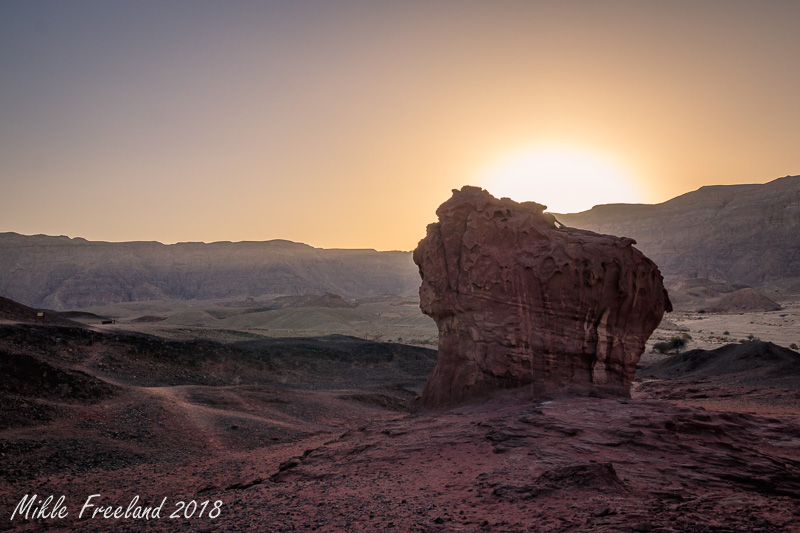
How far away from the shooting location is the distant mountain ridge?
391 ft

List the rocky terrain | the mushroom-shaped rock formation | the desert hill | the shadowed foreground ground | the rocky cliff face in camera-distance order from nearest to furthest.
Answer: the shadowed foreground ground < the mushroom-shaped rock formation < the desert hill < the rocky cliff face < the rocky terrain

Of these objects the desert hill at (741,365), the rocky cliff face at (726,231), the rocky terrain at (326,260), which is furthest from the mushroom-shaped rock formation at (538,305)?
the rocky cliff face at (726,231)

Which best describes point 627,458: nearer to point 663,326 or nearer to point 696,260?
point 663,326

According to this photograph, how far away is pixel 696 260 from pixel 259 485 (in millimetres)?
120160

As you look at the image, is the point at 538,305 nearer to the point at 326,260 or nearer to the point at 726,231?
the point at 726,231

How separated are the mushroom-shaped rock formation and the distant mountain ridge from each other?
4681 inches

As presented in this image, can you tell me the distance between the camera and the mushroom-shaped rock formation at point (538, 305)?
530 inches

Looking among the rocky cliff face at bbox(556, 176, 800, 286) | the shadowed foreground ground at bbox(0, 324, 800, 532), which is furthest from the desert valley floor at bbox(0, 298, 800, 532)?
the rocky cliff face at bbox(556, 176, 800, 286)

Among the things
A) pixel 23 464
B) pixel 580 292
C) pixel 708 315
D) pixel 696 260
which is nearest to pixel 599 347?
pixel 580 292

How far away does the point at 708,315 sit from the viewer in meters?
67.6

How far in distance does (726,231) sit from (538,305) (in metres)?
116

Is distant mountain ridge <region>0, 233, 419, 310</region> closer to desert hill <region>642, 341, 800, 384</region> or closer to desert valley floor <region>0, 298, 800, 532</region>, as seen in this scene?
desert valley floor <region>0, 298, 800, 532</region>

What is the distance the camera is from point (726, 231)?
110500 millimetres

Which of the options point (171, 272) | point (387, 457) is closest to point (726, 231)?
point (387, 457)
